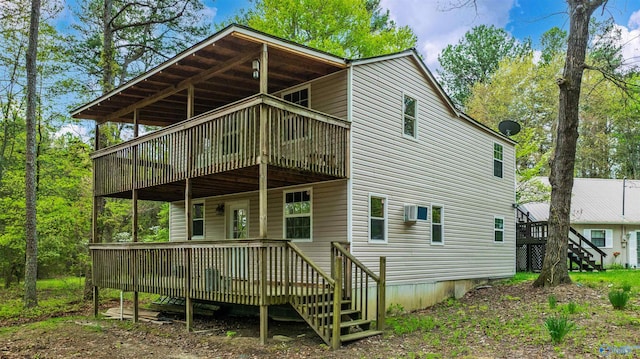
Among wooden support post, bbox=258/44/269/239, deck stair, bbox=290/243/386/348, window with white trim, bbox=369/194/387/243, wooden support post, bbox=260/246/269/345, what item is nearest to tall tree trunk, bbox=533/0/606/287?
window with white trim, bbox=369/194/387/243

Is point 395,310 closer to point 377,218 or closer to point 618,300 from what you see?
point 377,218

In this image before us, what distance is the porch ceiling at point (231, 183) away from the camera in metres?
10.4

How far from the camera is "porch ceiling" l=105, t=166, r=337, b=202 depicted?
408 inches

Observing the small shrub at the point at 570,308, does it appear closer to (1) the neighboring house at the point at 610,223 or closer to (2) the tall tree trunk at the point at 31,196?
(2) the tall tree trunk at the point at 31,196

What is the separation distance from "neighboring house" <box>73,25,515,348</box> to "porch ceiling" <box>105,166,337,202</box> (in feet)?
0.20

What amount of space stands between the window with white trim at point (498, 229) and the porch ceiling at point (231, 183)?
8622 mm

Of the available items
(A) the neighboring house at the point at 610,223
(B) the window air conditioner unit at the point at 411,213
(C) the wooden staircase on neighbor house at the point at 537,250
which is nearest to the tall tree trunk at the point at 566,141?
(B) the window air conditioner unit at the point at 411,213

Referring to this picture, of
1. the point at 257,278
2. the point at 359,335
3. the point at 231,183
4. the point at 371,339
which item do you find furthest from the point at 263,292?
the point at 231,183

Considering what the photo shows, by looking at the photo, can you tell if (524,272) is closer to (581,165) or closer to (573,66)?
(573,66)

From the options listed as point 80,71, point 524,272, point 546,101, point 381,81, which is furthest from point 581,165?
point 80,71

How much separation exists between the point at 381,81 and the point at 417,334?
20.2 feet

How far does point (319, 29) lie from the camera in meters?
25.7

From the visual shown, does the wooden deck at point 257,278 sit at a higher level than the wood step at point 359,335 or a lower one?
higher

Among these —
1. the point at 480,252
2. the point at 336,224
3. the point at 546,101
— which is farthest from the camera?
the point at 546,101
